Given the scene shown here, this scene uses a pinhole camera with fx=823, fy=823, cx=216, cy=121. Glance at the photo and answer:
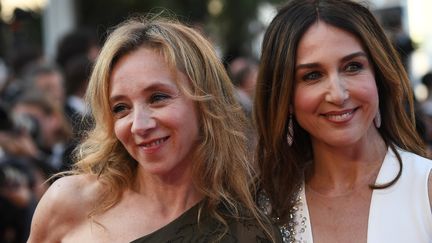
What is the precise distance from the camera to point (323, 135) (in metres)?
3.25

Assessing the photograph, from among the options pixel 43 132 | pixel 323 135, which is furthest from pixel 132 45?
pixel 43 132

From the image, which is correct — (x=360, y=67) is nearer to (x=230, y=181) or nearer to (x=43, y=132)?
(x=230, y=181)

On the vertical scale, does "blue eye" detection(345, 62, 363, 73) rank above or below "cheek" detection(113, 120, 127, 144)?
above

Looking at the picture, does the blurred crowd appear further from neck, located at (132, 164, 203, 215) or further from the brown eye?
the brown eye

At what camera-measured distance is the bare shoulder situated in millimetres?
3268

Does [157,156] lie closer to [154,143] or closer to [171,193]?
[154,143]

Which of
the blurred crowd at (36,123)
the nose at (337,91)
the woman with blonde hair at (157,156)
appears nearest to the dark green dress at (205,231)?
the woman with blonde hair at (157,156)

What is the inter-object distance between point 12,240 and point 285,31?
95.0 inches

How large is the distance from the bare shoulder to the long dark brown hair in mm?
753

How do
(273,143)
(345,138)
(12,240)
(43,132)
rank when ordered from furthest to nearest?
(43,132) → (12,240) → (273,143) → (345,138)

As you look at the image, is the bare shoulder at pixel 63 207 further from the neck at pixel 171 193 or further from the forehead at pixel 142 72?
the forehead at pixel 142 72

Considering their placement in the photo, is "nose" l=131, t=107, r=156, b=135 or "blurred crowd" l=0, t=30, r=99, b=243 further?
"blurred crowd" l=0, t=30, r=99, b=243

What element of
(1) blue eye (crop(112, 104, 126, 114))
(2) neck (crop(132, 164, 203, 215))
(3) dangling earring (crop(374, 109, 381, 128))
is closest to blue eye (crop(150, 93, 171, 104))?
(1) blue eye (crop(112, 104, 126, 114))

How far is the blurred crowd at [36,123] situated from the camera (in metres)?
Answer: 4.92
